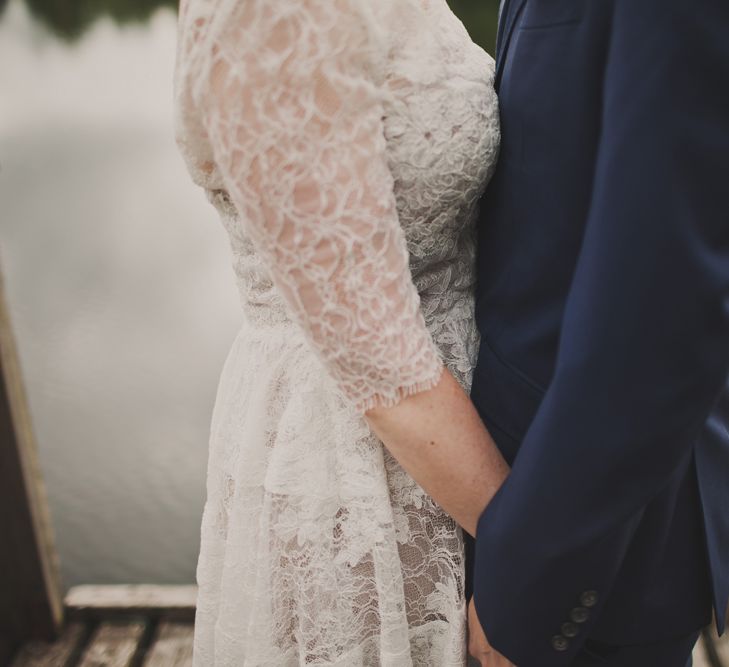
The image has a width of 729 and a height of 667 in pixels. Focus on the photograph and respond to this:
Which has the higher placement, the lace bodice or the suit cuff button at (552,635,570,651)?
the lace bodice

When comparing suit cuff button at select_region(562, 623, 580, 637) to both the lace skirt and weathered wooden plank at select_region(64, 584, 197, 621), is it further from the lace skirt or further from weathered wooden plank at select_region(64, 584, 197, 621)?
weathered wooden plank at select_region(64, 584, 197, 621)

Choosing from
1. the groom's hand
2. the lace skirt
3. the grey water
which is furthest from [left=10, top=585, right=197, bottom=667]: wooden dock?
the groom's hand

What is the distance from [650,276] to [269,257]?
288 millimetres

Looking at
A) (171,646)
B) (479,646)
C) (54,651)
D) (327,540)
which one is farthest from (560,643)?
(54,651)

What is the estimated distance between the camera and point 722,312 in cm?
41

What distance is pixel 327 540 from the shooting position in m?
0.68

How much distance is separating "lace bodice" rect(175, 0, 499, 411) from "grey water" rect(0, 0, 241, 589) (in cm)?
225

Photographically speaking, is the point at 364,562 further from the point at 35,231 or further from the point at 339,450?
the point at 35,231

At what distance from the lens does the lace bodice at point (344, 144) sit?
18.5 inches

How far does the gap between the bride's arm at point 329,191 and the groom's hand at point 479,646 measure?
8.3 inches

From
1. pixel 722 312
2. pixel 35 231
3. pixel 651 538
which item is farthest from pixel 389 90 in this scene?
pixel 35 231

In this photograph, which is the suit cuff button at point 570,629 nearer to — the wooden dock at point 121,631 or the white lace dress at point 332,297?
the white lace dress at point 332,297

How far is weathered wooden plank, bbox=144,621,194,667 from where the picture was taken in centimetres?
167

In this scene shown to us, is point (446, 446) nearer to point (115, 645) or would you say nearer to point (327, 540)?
point (327, 540)
